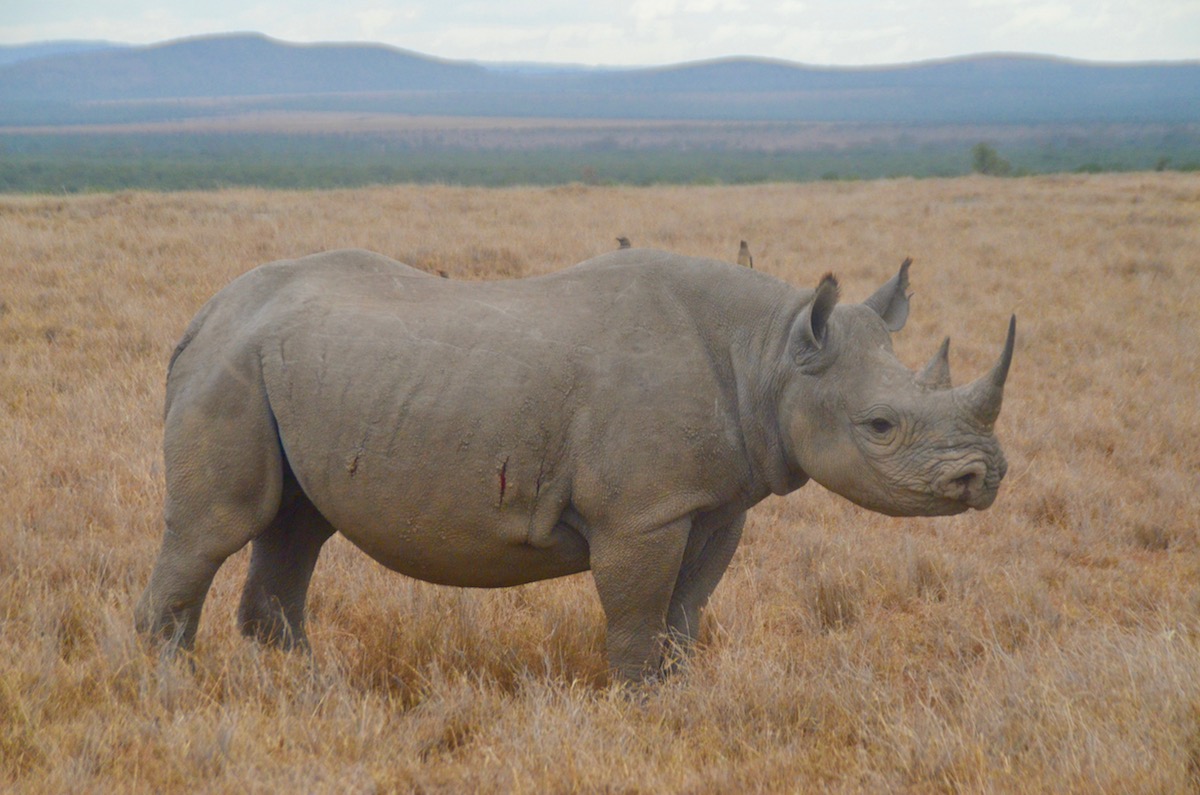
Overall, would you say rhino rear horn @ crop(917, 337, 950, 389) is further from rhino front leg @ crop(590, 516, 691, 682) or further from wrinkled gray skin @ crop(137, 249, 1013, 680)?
rhino front leg @ crop(590, 516, 691, 682)

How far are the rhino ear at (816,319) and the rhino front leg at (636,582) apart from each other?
2.39 ft

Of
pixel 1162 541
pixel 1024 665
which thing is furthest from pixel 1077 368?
pixel 1024 665

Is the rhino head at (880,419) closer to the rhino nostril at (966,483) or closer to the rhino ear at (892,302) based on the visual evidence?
the rhino nostril at (966,483)

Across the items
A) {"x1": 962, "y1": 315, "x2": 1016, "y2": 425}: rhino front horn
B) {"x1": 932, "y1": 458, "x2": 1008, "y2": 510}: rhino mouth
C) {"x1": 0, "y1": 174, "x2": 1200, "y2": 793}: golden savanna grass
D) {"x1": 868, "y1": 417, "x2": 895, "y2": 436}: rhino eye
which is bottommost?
{"x1": 0, "y1": 174, "x2": 1200, "y2": 793}: golden savanna grass

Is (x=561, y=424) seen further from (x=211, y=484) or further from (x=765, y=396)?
(x=211, y=484)

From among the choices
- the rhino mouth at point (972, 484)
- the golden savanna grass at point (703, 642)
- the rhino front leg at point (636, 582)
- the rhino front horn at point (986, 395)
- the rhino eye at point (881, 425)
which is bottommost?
the golden savanna grass at point (703, 642)

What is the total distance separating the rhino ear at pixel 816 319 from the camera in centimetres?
371

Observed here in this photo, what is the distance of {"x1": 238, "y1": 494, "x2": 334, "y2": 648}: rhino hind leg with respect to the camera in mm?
4715

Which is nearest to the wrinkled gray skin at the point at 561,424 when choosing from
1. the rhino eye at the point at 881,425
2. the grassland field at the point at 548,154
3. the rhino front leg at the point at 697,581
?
the rhino eye at the point at 881,425

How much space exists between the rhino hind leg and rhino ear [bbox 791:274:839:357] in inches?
85.6

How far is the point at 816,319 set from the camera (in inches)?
150

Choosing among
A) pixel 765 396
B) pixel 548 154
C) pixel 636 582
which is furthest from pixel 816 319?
pixel 548 154

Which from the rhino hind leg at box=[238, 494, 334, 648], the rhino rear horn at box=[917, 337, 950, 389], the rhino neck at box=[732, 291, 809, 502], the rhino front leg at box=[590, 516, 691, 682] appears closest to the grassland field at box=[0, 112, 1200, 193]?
the rhino hind leg at box=[238, 494, 334, 648]

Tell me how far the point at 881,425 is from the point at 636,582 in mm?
992
